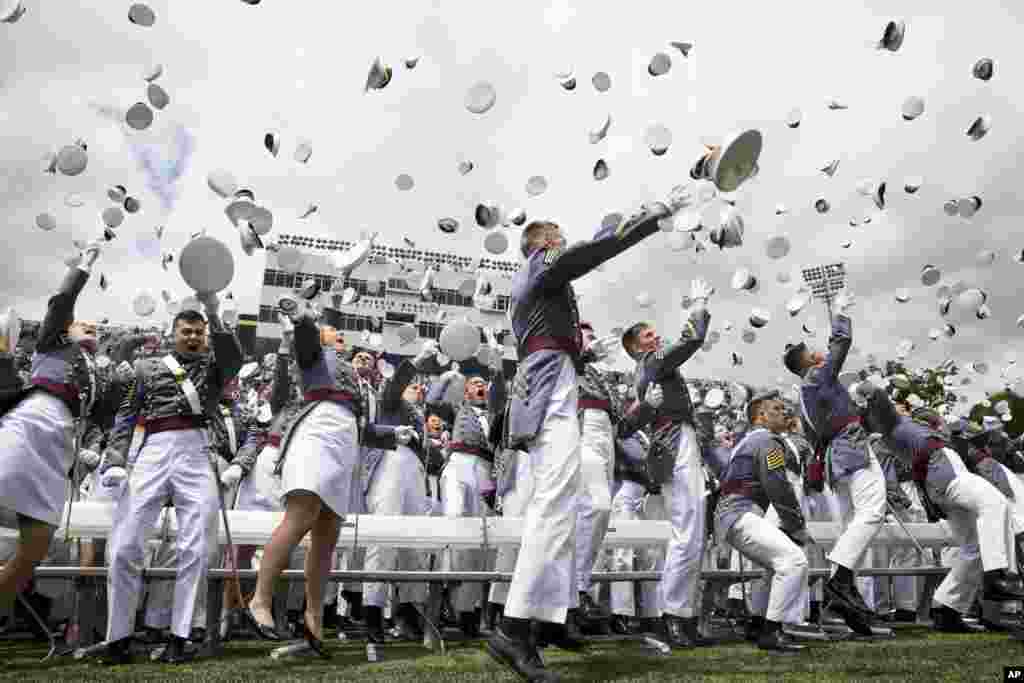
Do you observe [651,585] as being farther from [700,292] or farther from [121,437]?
[121,437]

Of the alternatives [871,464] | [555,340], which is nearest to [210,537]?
[555,340]

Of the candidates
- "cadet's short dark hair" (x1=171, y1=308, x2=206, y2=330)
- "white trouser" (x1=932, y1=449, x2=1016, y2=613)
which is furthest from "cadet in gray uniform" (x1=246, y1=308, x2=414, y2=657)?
"white trouser" (x1=932, y1=449, x2=1016, y2=613)

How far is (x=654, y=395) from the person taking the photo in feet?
20.2

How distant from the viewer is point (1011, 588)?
20.0 feet

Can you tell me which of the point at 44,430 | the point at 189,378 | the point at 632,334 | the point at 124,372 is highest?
A: the point at 632,334

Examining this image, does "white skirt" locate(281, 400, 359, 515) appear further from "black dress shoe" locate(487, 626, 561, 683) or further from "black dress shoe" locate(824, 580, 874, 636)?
"black dress shoe" locate(824, 580, 874, 636)

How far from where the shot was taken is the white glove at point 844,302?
22.6ft

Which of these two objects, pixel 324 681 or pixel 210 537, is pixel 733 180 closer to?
pixel 324 681

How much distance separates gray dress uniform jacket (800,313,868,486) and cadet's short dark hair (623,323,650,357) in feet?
5.34

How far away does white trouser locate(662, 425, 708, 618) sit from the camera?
563cm

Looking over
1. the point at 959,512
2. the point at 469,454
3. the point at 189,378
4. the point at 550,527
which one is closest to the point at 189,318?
the point at 189,378

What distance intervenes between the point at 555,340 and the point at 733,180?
1209 mm

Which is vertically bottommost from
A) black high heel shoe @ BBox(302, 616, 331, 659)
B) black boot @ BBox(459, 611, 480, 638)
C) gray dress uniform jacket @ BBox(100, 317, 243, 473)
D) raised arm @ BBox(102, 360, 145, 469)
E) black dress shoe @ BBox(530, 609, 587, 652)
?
black boot @ BBox(459, 611, 480, 638)

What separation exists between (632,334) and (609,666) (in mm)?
3221
